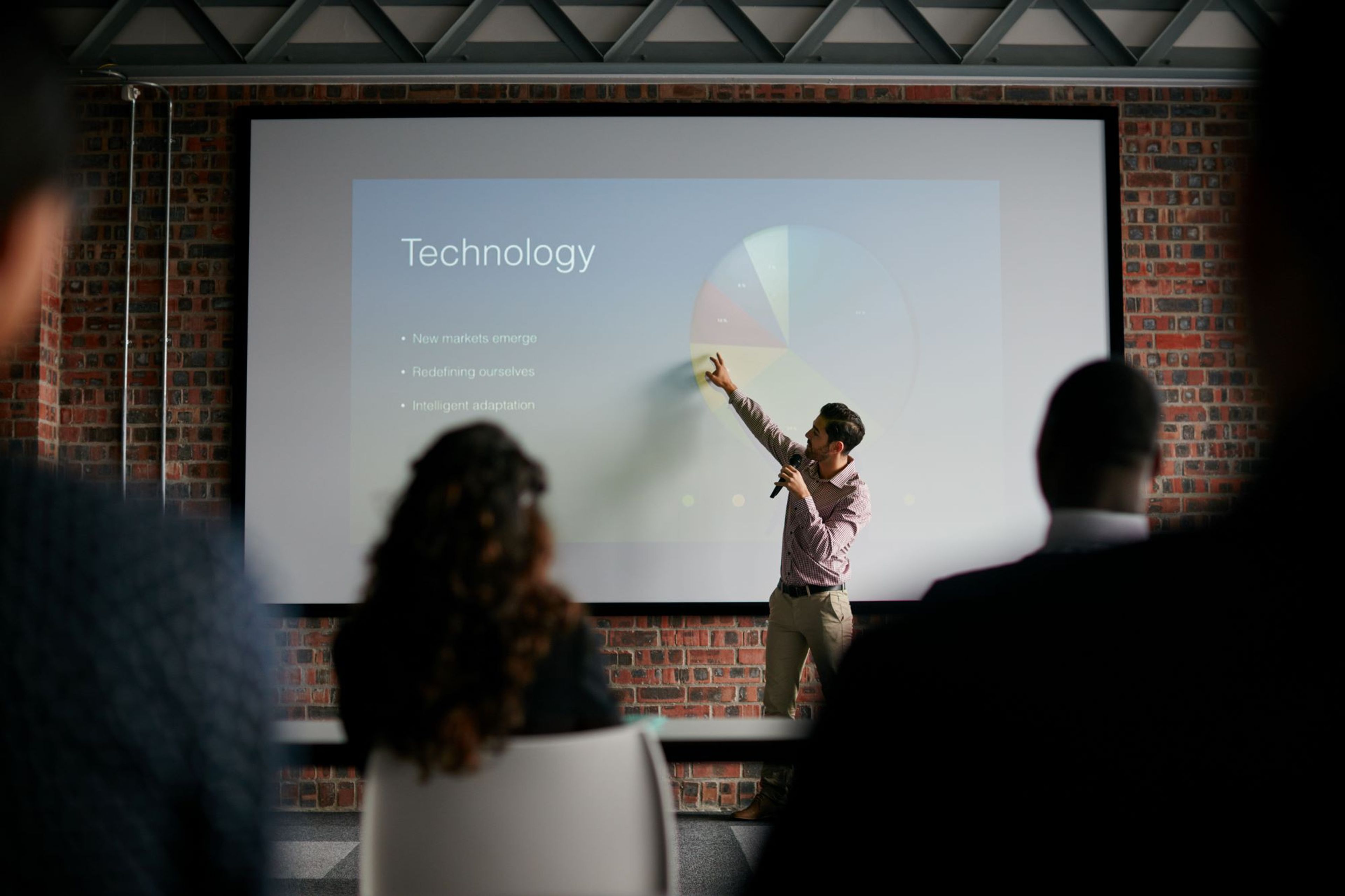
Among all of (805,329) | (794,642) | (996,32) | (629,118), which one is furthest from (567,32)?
(794,642)

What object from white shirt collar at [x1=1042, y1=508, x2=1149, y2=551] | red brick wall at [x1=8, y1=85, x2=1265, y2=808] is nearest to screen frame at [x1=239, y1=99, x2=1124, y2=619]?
red brick wall at [x1=8, y1=85, x2=1265, y2=808]

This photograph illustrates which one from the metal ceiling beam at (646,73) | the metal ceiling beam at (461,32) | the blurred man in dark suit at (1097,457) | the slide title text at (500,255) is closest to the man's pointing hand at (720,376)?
the slide title text at (500,255)

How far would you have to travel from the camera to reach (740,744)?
2.23 meters

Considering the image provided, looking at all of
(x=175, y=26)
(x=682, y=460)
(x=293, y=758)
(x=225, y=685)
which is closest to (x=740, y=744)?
(x=293, y=758)

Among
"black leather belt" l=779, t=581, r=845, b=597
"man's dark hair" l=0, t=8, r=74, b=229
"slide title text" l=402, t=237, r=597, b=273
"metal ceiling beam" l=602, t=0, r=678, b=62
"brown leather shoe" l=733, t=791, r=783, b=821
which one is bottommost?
"brown leather shoe" l=733, t=791, r=783, b=821

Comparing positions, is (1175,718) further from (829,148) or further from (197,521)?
(829,148)

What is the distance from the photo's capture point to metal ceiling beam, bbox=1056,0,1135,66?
445 centimetres

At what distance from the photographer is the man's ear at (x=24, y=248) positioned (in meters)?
0.49

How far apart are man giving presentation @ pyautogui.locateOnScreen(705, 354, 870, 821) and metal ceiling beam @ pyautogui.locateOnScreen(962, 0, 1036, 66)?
5.66 ft

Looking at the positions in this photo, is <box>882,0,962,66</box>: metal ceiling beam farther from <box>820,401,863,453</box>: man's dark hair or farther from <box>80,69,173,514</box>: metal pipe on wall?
<box>80,69,173,514</box>: metal pipe on wall

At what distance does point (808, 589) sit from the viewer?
13.3 ft

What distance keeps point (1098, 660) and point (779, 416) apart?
13.1ft

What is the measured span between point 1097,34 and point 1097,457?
3839 mm

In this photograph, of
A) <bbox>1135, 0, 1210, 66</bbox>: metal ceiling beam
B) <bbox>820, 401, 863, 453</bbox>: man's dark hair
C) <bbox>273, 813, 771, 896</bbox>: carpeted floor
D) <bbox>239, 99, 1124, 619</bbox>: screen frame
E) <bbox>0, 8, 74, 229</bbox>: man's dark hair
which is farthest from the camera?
<bbox>1135, 0, 1210, 66</bbox>: metal ceiling beam
